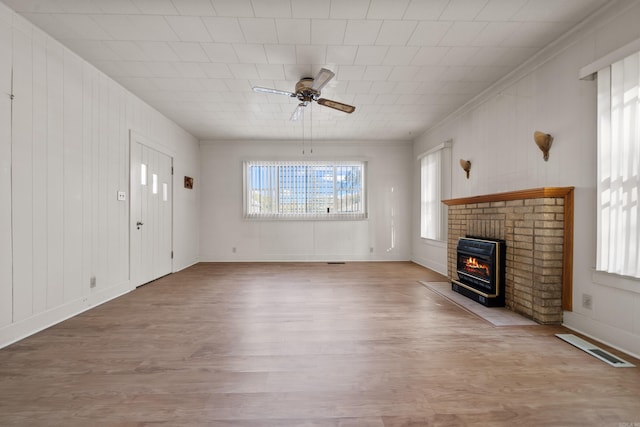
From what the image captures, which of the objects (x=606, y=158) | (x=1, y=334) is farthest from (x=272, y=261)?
(x=606, y=158)

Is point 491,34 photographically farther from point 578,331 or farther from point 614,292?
point 578,331

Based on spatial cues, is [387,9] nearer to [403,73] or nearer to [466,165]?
[403,73]

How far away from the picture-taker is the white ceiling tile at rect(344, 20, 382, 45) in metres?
2.57

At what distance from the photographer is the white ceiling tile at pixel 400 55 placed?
298 centimetres

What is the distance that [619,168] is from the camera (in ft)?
7.57

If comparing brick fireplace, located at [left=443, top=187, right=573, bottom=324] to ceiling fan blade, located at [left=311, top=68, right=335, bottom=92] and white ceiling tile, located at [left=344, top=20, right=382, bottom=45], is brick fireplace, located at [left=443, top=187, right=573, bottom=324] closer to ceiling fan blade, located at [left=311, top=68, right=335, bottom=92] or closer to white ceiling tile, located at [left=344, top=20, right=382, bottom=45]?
white ceiling tile, located at [left=344, top=20, right=382, bottom=45]

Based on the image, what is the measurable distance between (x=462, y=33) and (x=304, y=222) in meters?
4.80

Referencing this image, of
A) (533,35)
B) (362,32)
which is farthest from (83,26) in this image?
(533,35)

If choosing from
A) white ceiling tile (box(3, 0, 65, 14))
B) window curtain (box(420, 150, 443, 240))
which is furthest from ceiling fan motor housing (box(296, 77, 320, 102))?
window curtain (box(420, 150, 443, 240))

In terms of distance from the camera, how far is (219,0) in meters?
2.30

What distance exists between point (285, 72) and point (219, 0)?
1173 mm

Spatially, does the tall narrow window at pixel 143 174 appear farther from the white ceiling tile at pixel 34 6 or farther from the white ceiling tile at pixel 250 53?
the white ceiling tile at pixel 250 53

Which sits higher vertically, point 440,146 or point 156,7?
point 156,7

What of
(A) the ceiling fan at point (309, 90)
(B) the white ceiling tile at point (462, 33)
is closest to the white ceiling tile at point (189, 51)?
(A) the ceiling fan at point (309, 90)
